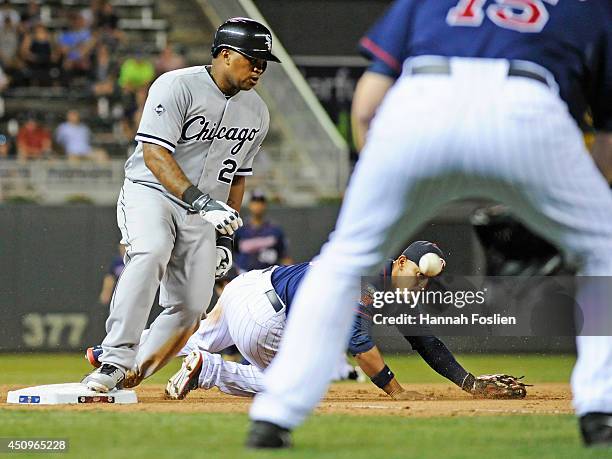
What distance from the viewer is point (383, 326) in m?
8.61

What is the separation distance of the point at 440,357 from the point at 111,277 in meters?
6.61

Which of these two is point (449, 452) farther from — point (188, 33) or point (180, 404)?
point (188, 33)

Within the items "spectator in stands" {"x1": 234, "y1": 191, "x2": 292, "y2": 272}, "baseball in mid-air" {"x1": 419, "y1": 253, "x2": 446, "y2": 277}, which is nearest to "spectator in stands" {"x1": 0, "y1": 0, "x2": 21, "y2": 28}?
"spectator in stands" {"x1": 234, "y1": 191, "x2": 292, "y2": 272}

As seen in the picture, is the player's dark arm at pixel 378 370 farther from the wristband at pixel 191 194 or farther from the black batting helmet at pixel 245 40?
the black batting helmet at pixel 245 40

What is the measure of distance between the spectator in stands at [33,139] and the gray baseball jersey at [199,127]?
910cm

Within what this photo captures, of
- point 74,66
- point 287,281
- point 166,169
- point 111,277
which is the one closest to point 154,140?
point 166,169

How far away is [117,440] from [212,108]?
2.66 m

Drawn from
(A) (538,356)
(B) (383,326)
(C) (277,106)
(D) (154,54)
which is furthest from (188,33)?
(B) (383,326)

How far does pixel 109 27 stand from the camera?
18016 millimetres

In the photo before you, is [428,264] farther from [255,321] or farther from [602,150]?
[602,150]

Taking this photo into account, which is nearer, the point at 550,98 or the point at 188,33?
the point at 550,98

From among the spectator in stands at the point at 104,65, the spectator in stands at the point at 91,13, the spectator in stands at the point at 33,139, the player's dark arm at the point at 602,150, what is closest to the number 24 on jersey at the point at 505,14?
the player's dark arm at the point at 602,150

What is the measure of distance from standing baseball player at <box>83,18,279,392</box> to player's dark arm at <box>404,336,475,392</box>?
3.91ft

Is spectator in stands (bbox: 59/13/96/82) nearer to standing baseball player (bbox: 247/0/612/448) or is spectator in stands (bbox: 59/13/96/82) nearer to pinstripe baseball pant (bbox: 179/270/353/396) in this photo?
pinstripe baseball pant (bbox: 179/270/353/396)
